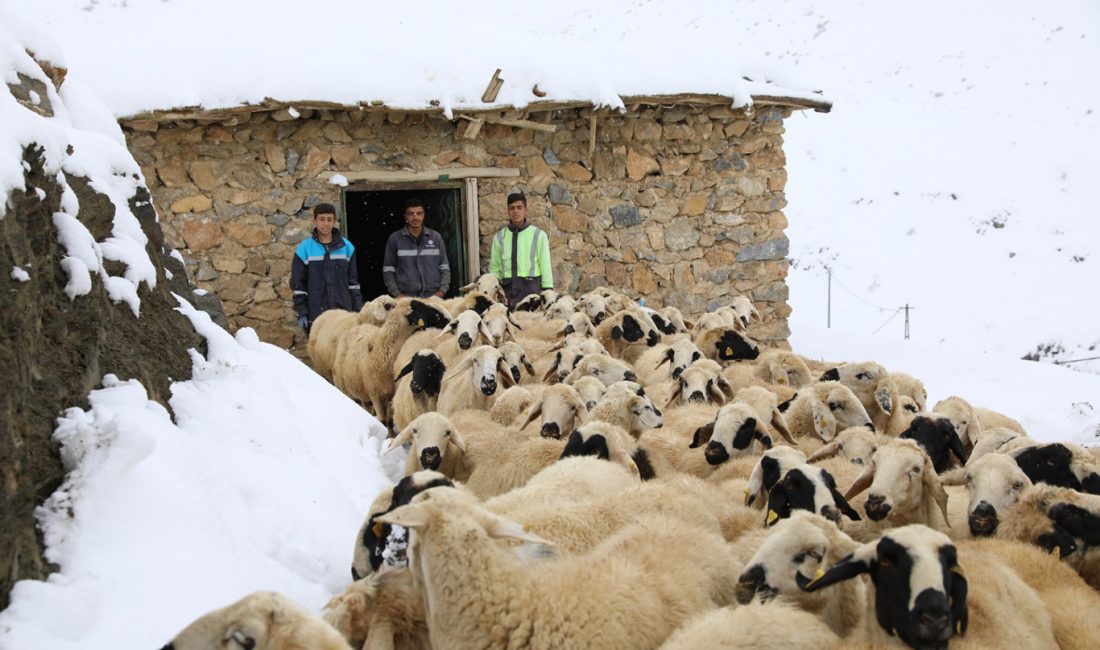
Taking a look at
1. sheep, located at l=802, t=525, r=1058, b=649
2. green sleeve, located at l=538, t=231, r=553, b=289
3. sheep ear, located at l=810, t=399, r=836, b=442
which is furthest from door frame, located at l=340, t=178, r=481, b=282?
sheep, located at l=802, t=525, r=1058, b=649

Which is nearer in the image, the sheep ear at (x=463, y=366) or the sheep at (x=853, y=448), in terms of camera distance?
the sheep at (x=853, y=448)

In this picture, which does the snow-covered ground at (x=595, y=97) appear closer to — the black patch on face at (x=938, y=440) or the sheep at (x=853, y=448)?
the sheep at (x=853, y=448)

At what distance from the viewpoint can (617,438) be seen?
5078mm

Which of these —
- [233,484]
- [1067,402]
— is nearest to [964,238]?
[1067,402]

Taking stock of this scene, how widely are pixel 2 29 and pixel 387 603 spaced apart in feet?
10.2

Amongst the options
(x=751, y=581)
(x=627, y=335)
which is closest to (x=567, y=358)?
(x=627, y=335)

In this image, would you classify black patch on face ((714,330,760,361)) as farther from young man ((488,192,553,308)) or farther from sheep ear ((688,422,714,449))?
young man ((488,192,553,308))

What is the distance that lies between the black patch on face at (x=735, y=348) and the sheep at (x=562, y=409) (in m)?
3.08

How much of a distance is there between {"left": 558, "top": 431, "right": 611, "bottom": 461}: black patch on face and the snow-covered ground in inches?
41.5

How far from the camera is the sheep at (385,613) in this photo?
3.34m

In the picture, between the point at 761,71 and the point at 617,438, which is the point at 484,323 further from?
the point at 761,71

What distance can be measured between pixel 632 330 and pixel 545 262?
126 inches

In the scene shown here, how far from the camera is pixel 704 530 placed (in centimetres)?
380

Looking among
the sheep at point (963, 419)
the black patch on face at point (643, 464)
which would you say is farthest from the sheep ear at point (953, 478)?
the black patch on face at point (643, 464)
